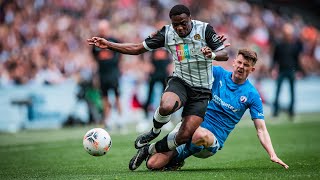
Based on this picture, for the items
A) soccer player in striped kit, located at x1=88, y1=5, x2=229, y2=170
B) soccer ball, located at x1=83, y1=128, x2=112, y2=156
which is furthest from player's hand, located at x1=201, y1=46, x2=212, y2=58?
soccer ball, located at x1=83, y1=128, x2=112, y2=156

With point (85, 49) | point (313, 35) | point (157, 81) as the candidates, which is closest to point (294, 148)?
point (157, 81)

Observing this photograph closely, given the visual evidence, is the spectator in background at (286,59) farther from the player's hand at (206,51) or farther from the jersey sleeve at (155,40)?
the player's hand at (206,51)

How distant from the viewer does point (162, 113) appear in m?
9.35

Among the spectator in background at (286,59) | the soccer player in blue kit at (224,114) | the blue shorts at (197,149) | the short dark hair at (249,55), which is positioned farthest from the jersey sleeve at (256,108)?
the spectator in background at (286,59)

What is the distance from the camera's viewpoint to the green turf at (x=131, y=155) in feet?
29.7

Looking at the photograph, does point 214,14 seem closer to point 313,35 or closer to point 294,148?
point 313,35

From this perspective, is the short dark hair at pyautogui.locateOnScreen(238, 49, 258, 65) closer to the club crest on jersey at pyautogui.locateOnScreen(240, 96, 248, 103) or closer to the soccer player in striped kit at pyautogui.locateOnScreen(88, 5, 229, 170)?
the soccer player in striped kit at pyautogui.locateOnScreen(88, 5, 229, 170)

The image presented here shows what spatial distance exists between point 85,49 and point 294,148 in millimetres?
12153

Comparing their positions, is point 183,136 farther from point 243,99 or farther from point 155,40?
point 155,40

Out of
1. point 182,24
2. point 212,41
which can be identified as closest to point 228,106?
point 212,41

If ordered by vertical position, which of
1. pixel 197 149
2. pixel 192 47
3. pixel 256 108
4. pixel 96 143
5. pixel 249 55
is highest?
pixel 192 47

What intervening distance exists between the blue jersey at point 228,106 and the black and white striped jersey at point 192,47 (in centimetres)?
24

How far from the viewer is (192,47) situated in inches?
377

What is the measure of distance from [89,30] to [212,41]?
50.0 ft
